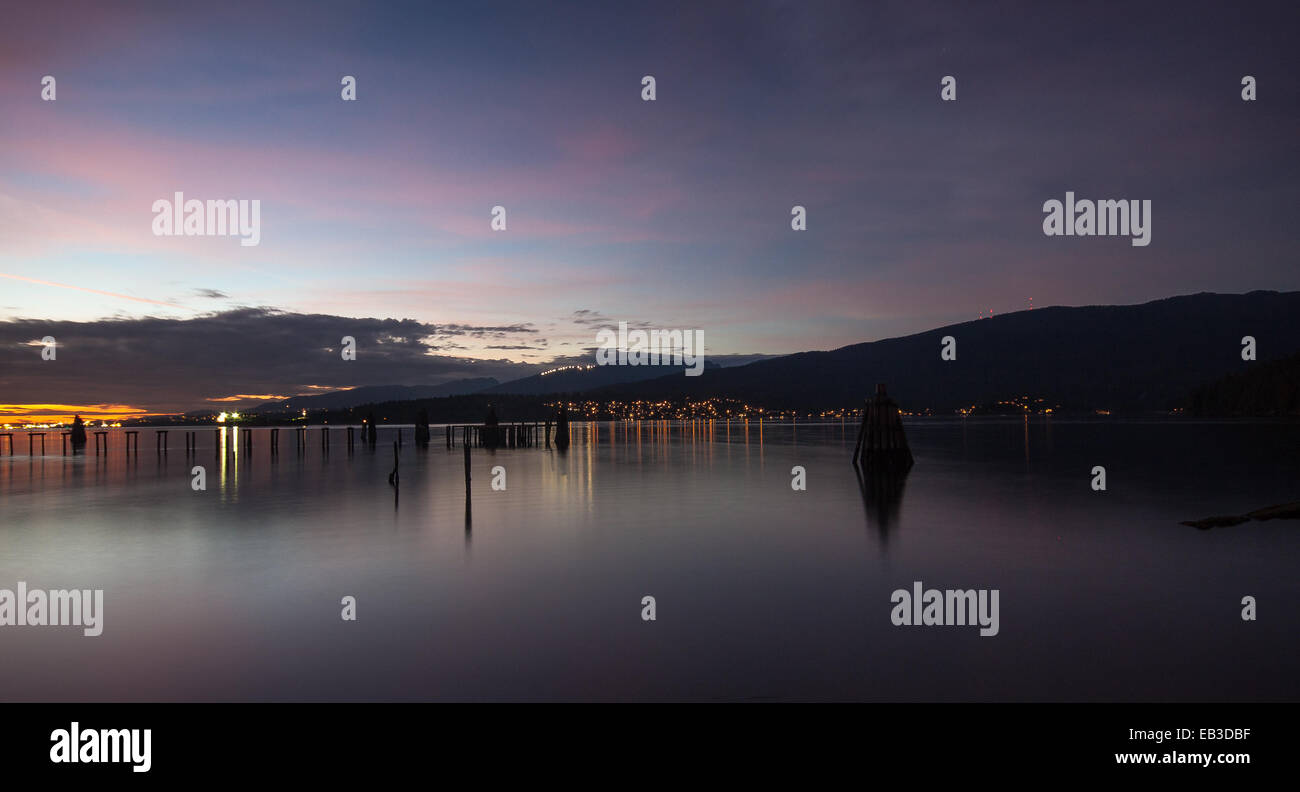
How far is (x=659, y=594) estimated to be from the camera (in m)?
14.1

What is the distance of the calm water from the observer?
9.37 meters

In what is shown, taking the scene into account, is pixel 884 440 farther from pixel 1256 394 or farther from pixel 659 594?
pixel 1256 394

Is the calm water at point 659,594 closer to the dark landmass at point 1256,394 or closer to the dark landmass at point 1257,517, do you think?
the dark landmass at point 1257,517

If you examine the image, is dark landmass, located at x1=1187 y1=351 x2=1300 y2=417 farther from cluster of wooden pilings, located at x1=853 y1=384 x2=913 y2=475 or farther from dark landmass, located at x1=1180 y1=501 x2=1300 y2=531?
dark landmass, located at x1=1180 y1=501 x2=1300 y2=531

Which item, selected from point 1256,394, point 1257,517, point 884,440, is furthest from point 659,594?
point 1256,394

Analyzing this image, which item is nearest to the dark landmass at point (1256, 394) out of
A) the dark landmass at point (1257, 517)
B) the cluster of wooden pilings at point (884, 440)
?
the cluster of wooden pilings at point (884, 440)

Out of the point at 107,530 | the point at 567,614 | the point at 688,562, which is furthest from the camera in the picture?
the point at 107,530

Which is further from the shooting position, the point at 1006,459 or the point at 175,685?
the point at 1006,459

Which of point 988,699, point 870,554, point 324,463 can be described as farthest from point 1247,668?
point 324,463

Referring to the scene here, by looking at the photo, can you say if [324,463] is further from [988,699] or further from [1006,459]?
[988,699]

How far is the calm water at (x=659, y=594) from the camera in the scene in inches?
369


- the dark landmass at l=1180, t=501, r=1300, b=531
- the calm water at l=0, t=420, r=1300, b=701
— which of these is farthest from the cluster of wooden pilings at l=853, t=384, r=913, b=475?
the dark landmass at l=1180, t=501, r=1300, b=531
